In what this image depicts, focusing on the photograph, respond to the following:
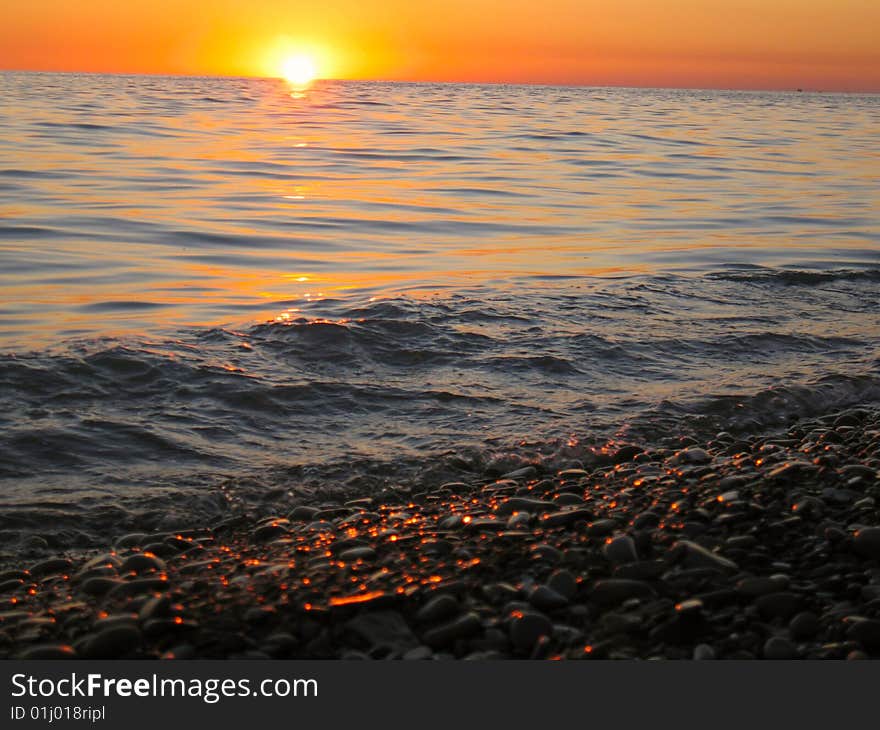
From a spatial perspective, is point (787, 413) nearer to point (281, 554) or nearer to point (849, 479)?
point (849, 479)

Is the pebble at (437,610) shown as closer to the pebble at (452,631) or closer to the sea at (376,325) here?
the pebble at (452,631)

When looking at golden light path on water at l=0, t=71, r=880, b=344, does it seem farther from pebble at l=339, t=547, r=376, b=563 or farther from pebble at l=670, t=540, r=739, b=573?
pebble at l=670, t=540, r=739, b=573

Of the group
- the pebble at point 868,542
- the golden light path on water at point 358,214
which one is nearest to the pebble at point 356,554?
the pebble at point 868,542

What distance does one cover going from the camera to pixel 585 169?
2494cm

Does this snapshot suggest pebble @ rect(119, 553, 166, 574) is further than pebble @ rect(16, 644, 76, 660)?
Yes

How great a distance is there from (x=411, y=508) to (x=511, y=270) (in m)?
7.79

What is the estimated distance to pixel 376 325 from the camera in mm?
9562

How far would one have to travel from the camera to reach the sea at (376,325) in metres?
6.30

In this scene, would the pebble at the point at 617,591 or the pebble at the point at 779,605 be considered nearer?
the pebble at the point at 779,605

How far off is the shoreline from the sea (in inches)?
32.0

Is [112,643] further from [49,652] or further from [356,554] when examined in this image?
[356,554]

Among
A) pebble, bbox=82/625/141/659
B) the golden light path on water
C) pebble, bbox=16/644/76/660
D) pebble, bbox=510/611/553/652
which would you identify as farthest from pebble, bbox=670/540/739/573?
the golden light path on water

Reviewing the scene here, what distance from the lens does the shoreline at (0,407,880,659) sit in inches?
139

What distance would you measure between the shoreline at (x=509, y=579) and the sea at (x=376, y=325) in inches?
32.0
